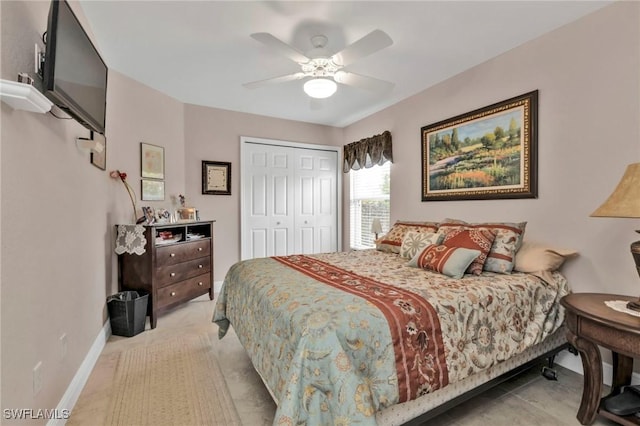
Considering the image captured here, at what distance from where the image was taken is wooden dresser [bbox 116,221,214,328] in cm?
292

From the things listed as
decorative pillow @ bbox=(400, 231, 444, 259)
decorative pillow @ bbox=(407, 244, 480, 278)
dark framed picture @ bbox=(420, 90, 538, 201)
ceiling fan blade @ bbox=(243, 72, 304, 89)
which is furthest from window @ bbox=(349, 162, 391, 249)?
ceiling fan blade @ bbox=(243, 72, 304, 89)

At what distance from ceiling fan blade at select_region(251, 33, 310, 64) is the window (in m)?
2.25

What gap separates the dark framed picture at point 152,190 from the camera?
11.2 feet

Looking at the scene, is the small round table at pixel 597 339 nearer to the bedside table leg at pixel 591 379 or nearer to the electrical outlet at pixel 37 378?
the bedside table leg at pixel 591 379

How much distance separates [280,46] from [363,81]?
779 mm

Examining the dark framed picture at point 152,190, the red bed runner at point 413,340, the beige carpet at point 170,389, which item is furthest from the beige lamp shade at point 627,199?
the dark framed picture at point 152,190

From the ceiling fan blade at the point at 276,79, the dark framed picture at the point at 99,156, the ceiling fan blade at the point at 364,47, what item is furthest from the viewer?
the ceiling fan blade at the point at 276,79

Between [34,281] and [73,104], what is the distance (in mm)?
847

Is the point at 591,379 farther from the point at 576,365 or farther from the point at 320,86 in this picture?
the point at 320,86

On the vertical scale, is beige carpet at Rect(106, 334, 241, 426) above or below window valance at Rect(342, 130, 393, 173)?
below

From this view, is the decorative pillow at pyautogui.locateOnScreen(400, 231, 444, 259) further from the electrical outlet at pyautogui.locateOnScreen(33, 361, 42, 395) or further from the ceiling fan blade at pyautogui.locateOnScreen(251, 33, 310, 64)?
the electrical outlet at pyautogui.locateOnScreen(33, 361, 42, 395)

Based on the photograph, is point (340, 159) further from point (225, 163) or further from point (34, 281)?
point (34, 281)

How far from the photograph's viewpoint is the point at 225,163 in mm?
4164

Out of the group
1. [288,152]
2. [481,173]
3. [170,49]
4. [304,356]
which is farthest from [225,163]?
[304,356]
